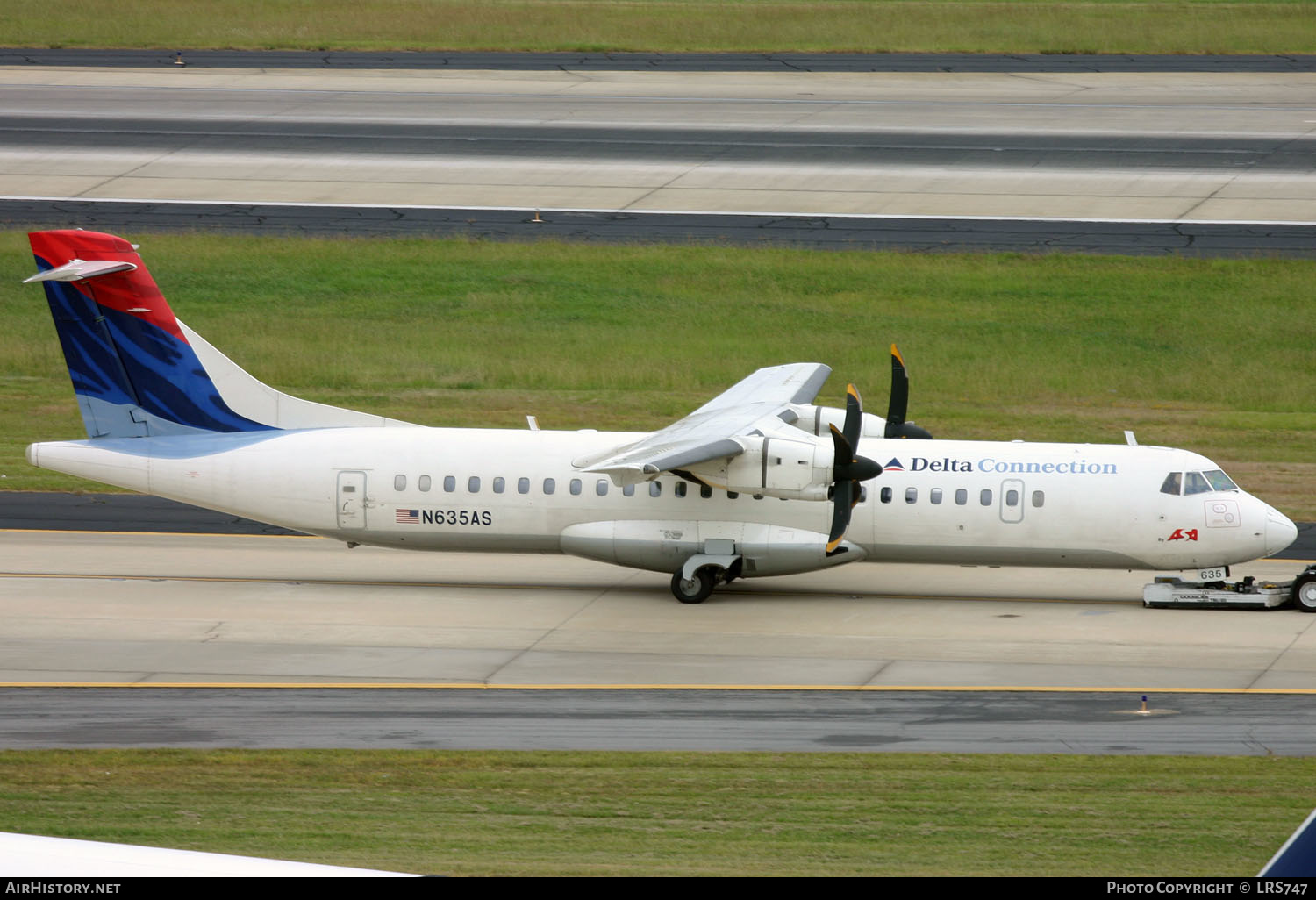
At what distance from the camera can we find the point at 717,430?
24.3 m

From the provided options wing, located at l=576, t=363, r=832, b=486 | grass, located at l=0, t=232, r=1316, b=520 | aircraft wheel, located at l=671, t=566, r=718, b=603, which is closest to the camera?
wing, located at l=576, t=363, r=832, b=486

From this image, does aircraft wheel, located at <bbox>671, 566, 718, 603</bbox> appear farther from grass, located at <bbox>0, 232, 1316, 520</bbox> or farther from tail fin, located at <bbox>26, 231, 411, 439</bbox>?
grass, located at <bbox>0, 232, 1316, 520</bbox>

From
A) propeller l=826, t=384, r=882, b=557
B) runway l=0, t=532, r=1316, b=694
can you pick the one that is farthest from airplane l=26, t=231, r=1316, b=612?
runway l=0, t=532, r=1316, b=694

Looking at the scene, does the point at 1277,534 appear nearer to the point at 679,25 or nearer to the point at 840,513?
the point at 840,513

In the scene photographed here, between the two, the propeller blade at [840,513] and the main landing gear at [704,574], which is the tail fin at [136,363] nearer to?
the main landing gear at [704,574]

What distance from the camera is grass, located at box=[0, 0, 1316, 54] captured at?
2640 inches

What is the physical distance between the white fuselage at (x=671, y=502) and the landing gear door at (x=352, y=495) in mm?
29

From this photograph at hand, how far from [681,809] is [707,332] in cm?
2775

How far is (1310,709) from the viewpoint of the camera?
20.0 meters

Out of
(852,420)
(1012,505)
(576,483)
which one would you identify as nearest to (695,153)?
(576,483)

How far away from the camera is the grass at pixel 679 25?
2640 inches

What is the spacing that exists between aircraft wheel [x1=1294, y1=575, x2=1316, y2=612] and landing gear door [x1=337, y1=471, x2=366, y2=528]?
15.3 meters

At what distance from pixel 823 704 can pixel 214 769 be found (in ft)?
25.5
